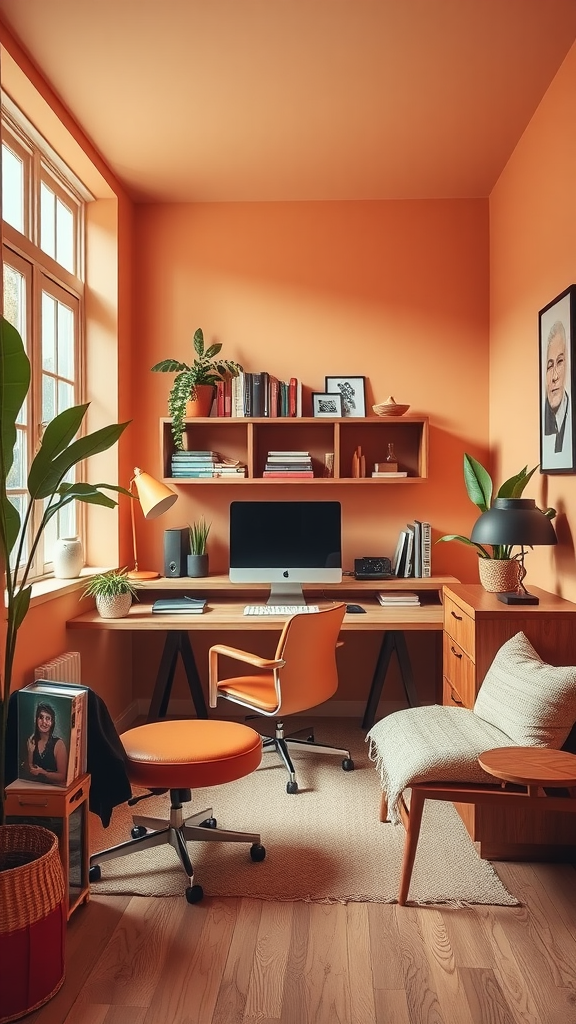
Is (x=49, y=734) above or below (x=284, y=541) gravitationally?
below

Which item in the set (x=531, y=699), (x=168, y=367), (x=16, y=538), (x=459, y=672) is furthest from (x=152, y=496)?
(x=531, y=699)

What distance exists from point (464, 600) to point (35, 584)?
182 centimetres

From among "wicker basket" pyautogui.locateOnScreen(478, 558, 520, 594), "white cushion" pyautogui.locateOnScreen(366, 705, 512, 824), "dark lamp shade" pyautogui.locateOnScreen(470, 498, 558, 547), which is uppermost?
"dark lamp shade" pyautogui.locateOnScreen(470, 498, 558, 547)

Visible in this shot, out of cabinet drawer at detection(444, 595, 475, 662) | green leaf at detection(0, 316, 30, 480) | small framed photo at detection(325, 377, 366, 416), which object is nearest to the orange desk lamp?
small framed photo at detection(325, 377, 366, 416)

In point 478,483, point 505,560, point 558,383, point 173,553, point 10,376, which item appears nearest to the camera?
point 10,376

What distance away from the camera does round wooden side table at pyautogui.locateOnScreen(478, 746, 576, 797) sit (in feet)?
6.68

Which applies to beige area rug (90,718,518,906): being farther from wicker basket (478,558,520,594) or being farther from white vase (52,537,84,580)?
white vase (52,537,84,580)

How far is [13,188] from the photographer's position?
3162 mm

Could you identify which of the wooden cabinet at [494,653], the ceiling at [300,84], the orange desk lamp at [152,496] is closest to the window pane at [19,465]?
the orange desk lamp at [152,496]

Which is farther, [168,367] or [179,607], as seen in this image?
[168,367]

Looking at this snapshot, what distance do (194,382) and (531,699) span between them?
2.42 meters

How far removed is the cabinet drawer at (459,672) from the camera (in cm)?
283

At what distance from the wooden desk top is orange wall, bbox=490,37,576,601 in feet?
1.81

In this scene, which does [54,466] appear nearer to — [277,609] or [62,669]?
[62,669]
